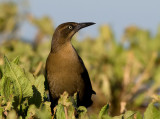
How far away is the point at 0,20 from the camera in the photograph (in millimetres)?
9656

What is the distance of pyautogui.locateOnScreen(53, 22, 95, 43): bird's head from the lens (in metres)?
4.87

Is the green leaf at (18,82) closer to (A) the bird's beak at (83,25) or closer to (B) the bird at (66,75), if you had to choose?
(B) the bird at (66,75)

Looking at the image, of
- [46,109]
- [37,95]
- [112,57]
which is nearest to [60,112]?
[46,109]

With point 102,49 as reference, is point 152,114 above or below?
above

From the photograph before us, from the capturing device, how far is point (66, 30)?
16.5 ft

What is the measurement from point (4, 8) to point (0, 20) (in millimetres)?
A: 871

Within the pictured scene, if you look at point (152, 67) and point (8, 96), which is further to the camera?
point (152, 67)

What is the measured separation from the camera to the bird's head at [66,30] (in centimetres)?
487

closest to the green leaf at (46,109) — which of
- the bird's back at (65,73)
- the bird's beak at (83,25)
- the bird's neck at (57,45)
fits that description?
the bird's back at (65,73)

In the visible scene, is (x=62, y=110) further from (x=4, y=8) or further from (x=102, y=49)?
(x=4, y=8)

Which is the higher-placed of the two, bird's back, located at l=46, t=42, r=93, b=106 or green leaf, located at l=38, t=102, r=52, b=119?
green leaf, located at l=38, t=102, r=52, b=119

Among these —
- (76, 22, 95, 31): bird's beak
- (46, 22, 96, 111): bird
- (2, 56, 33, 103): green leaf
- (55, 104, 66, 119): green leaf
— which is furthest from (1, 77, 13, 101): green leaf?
(76, 22, 95, 31): bird's beak

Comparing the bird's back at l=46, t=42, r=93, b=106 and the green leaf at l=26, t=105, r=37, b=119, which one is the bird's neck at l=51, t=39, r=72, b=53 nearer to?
the bird's back at l=46, t=42, r=93, b=106

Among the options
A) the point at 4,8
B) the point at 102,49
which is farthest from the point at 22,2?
the point at 102,49
